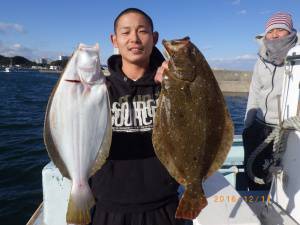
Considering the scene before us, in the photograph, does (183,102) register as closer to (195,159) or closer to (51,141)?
(195,159)

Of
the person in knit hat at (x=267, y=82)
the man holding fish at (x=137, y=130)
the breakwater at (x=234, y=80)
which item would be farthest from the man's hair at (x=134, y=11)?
the breakwater at (x=234, y=80)

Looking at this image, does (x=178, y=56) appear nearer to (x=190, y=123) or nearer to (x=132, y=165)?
(x=190, y=123)

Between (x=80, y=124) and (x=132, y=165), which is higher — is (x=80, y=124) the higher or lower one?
the higher one

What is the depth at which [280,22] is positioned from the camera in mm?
4172

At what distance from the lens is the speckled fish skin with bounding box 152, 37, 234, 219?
2090 millimetres

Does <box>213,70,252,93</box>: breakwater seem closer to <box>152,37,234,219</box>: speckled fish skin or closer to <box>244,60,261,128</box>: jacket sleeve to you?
<box>244,60,261,128</box>: jacket sleeve

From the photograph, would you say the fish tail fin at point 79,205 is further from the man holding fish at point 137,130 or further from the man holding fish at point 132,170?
the man holding fish at point 132,170

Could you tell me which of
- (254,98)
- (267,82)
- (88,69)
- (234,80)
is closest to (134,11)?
(88,69)

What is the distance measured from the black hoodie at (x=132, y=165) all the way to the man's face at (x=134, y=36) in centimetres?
30

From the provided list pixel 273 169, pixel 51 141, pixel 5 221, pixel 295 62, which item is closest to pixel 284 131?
pixel 273 169

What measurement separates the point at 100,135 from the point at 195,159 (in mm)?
647

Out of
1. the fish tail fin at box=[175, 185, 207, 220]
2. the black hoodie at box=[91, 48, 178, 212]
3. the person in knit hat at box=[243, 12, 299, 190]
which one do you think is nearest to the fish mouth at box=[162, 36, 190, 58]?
the black hoodie at box=[91, 48, 178, 212]

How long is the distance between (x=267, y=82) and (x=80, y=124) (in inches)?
115

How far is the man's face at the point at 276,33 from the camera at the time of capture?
4176 mm
